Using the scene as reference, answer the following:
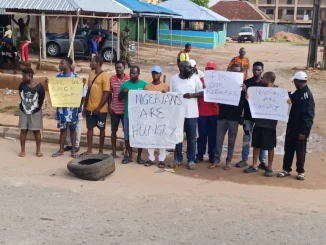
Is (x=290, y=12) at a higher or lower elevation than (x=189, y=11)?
higher

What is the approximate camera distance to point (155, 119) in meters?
7.76

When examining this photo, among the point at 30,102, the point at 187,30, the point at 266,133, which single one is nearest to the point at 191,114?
the point at 266,133

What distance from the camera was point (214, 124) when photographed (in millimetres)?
7883

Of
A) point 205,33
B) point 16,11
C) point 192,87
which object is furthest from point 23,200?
point 205,33

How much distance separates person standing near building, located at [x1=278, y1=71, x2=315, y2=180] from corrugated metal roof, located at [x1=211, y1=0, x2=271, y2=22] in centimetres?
6069

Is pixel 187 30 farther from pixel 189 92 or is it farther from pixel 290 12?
pixel 290 12

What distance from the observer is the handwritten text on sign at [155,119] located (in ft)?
24.8

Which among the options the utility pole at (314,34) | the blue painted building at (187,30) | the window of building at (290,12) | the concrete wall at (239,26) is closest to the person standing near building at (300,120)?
the utility pole at (314,34)

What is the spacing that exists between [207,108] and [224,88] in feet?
1.68

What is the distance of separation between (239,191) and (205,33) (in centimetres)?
3543

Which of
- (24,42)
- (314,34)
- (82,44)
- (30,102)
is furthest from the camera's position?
(314,34)

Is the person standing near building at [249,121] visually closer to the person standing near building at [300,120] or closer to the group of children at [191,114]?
the group of children at [191,114]

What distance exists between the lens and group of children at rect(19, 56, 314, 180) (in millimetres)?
7312

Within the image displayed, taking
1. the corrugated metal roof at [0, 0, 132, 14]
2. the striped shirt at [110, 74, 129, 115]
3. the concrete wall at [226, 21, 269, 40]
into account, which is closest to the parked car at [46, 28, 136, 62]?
the corrugated metal roof at [0, 0, 132, 14]
